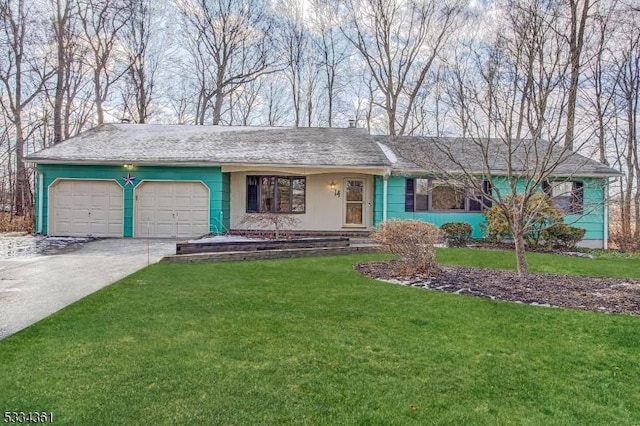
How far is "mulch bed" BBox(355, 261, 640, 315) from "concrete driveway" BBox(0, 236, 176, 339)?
15.0ft

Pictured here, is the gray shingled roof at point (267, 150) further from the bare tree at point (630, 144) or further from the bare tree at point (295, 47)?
the bare tree at point (295, 47)

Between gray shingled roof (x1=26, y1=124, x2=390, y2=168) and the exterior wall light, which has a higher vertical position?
gray shingled roof (x1=26, y1=124, x2=390, y2=168)

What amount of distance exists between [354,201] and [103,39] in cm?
1678

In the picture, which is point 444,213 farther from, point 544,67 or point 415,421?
point 415,421

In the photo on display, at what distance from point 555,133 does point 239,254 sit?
645cm

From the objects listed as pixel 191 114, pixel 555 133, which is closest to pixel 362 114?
pixel 191 114

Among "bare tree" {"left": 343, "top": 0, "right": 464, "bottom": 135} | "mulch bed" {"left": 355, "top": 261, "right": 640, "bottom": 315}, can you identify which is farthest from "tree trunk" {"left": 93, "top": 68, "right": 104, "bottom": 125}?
"mulch bed" {"left": 355, "top": 261, "right": 640, "bottom": 315}

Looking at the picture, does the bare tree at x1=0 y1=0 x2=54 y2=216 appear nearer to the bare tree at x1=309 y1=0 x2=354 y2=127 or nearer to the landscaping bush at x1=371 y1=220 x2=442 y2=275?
the bare tree at x1=309 y1=0 x2=354 y2=127

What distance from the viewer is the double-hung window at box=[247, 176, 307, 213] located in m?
14.8

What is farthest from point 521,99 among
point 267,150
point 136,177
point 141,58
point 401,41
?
point 141,58

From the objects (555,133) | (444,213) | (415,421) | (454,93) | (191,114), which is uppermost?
(191,114)


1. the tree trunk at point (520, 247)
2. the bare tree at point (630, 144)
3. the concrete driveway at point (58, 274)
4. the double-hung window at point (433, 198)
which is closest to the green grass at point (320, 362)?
the concrete driveway at point (58, 274)

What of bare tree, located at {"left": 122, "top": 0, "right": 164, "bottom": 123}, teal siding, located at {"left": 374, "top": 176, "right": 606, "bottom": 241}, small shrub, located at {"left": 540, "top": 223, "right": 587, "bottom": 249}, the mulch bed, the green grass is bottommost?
the green grass

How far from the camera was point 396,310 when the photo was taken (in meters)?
5.20
